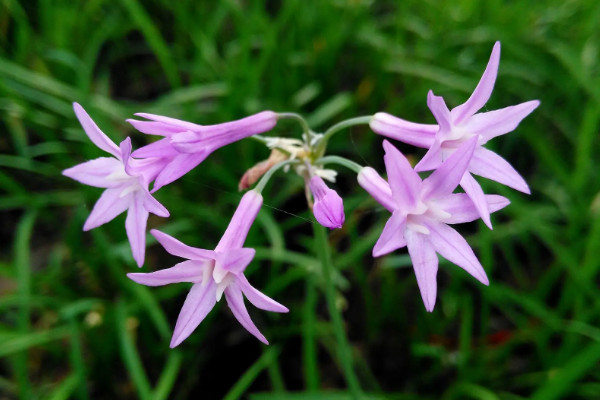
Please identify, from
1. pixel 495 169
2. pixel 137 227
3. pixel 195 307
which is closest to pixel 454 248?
pixel 495 169

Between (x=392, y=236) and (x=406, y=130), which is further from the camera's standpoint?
(x=406, y=130)

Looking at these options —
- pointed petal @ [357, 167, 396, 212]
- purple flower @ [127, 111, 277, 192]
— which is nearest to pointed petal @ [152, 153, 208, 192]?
purple flower @ [127, 111, 277, 192]

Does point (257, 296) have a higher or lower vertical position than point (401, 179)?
lower

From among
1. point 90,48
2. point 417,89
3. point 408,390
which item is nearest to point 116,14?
→ point 90,48

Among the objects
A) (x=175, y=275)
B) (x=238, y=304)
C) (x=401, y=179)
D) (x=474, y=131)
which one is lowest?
(x=238, y=304)

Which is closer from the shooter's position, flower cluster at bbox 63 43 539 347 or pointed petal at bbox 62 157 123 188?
flower cluster at bbox 63 43 539 347

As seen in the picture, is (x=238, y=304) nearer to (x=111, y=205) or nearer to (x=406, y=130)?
(x=111, y=205)

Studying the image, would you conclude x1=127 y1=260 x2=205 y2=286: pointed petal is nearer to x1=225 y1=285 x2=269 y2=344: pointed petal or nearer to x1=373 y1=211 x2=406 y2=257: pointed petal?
x1=225 y1=285 x2=269 y2=344: pointed petal

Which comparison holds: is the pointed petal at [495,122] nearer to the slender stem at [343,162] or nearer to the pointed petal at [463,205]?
the pointed petal at [463,205]
